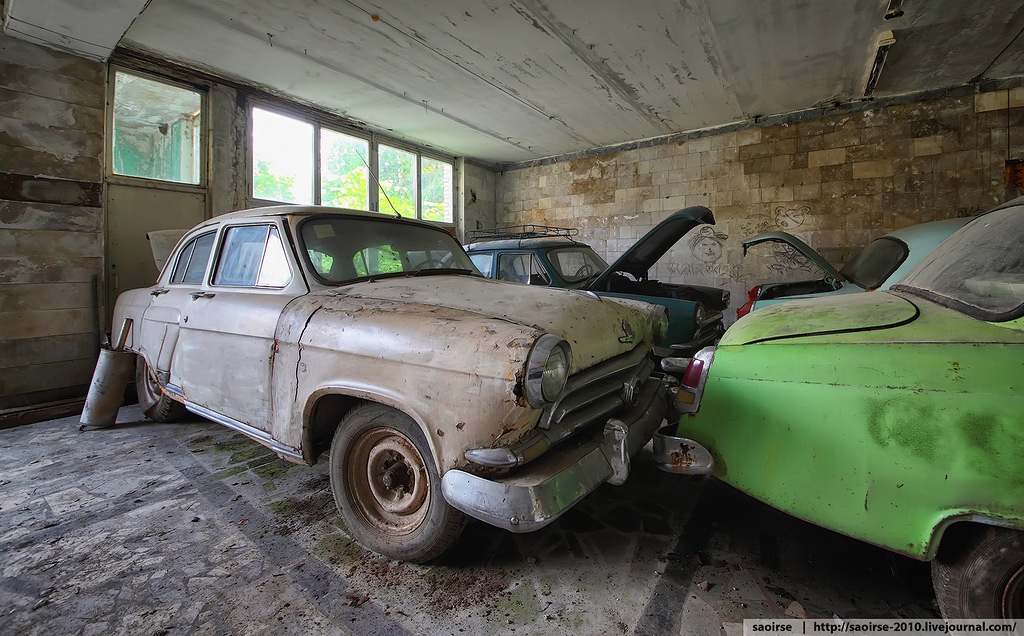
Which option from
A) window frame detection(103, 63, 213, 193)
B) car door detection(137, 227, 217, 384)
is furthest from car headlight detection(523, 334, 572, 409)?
window frame detection(103, 63, 213, 193)

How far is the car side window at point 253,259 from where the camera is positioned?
275cm

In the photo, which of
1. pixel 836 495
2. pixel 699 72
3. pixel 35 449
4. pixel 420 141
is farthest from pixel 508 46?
pixel 35 449

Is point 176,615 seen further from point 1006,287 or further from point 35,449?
point 1006,287

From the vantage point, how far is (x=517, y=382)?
1.64m

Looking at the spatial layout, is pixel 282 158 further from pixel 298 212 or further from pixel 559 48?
pixel 298 212

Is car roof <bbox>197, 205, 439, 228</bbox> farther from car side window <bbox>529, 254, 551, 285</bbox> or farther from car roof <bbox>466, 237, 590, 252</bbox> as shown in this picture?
car roof <bbox>466, 237, 590, 252</bbox>

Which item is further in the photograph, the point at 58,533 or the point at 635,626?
the point at 58,533

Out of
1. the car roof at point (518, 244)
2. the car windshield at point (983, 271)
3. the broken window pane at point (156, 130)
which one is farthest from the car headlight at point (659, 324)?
the broken window pane at point (156, 130)

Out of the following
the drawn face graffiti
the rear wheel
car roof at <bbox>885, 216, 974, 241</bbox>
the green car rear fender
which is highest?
the drawn face graffiti

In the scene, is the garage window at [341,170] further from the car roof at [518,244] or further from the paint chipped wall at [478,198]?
the car roof at [518,244]

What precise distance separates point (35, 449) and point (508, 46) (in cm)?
640

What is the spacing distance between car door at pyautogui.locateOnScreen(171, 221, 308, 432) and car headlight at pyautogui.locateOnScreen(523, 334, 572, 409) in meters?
1.61

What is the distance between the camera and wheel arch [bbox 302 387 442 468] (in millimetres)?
2010

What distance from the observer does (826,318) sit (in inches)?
75.0
